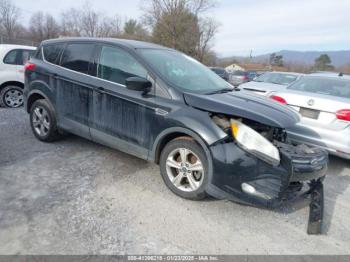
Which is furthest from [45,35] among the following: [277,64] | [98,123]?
[98,123]

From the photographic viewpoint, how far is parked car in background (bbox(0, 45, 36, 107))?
21.8 feet

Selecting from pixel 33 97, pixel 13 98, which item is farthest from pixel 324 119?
pixel 13 98

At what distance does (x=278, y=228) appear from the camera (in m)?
2.72

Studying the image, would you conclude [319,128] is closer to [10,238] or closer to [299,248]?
[299,248]

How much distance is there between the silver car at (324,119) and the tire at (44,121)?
373 centimetres

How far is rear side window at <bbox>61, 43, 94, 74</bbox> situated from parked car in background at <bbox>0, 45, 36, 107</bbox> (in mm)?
3641

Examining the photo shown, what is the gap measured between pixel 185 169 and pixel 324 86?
11.8 ft

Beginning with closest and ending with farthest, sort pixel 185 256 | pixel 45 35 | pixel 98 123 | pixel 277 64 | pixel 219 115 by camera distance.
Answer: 1. pixel 185 256
2. pixel 219 115
3. pixel 98 123
4. pixel 45 35
5. pixel 277 64

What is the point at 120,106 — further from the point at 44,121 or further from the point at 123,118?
the point at 44,121

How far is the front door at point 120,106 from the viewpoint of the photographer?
328 cm

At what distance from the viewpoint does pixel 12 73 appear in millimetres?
6758

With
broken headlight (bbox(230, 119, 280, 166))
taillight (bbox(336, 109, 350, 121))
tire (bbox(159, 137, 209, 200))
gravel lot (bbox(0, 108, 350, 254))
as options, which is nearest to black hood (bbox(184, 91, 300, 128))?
broken headlight (bbox(230, 119, 280, 166))

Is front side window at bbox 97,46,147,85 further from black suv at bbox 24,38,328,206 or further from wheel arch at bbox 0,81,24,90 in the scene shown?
wheel arch at bbox 0,81,24,90

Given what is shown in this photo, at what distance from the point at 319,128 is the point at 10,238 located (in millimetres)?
4354
